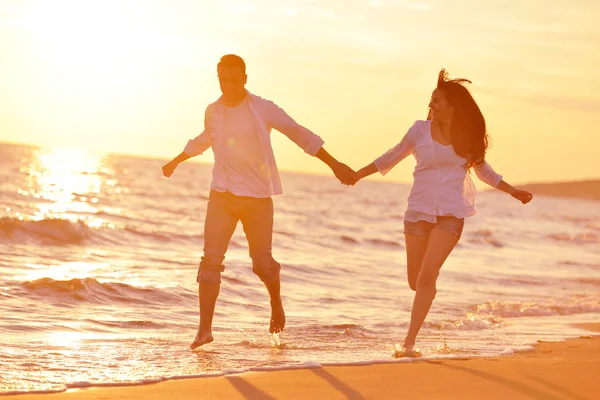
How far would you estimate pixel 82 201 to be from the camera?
32.8m

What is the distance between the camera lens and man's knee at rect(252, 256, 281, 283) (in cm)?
649

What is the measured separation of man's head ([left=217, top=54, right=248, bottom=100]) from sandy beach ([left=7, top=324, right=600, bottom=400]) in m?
1.97

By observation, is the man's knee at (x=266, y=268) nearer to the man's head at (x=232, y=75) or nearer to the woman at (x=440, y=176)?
the woman at (x=440, y=176)

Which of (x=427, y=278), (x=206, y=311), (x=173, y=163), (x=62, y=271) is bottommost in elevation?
(x=62, y=271)

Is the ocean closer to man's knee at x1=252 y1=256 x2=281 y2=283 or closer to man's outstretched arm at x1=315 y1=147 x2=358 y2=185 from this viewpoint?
man's knee at x1=252 y1=256 x2=281 y2=283

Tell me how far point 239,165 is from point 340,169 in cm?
83

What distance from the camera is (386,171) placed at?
6289 millimetres

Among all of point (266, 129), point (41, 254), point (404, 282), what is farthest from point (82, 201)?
point (266, 129)

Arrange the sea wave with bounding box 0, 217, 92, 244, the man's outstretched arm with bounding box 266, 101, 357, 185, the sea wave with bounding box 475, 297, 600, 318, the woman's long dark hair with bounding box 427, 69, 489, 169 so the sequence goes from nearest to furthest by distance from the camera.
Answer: the woman's long dark hair with bounding box 427, 69, 489, 169
the man's outstretched arm with bounding box 266, 101, 357, 185
the sea wave with bounding box 475, 297, 600, 318
the sea wave with bounding box 0, 217, 92, 244

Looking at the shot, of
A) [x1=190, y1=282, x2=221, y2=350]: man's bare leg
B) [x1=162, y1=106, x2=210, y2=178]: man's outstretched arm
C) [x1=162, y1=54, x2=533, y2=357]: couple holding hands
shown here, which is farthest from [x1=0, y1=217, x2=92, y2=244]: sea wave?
[x1=162, y1=54, x2=533, y2=357]: couple holding hands

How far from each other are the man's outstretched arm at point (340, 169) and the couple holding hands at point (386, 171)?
2 centimetres

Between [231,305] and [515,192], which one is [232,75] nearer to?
[515,192]

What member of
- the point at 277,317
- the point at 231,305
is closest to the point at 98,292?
the point at 231,305

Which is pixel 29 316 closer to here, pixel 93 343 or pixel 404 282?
pixel 93 343
